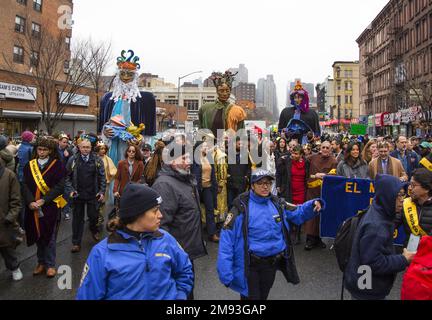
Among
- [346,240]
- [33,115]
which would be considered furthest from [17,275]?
[33,115]

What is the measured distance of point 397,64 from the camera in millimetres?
42375

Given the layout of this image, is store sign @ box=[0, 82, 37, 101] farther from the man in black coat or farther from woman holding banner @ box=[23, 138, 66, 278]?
the man in black coat

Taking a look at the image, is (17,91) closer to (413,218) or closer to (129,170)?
(129,170)

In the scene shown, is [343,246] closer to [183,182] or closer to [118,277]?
[183,182]

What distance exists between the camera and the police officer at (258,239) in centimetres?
341

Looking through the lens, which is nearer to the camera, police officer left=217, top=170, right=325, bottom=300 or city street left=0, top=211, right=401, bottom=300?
police officer left=217, top=170, right=325, bottom=300

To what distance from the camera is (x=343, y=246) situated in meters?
3.22

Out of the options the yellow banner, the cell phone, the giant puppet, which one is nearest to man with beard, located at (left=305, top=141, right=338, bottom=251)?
the yellow banner

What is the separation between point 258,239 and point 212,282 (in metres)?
1.76

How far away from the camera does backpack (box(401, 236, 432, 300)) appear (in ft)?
8.30

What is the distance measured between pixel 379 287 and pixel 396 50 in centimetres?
4672

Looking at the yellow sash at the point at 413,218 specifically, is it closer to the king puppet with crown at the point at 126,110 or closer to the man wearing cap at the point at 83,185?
the man wearing cap at the point at 83,185

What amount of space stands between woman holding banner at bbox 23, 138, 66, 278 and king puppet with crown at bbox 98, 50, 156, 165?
374 cm
